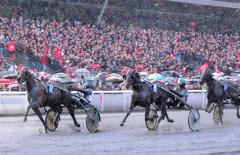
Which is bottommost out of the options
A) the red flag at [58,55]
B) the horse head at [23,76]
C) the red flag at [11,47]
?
the red flag at [58,55]

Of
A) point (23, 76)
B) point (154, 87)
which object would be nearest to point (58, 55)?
point (154, 87)

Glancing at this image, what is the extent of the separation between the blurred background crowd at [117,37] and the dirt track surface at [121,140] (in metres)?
8.69

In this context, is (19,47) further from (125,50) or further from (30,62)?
(125,50)

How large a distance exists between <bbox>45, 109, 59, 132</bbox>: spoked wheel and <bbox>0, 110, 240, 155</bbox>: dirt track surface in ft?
0.66

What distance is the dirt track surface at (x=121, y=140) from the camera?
10.7 metres

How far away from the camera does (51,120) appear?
14336 mm

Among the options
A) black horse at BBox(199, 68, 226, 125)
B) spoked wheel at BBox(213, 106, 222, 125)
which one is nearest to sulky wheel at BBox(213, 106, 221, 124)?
spoked wheel at BBox(213, 106, 222, 125)

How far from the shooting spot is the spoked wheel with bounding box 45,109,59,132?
559 inches

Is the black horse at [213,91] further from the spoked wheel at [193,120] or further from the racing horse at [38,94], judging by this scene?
the racing horse at [38,94]

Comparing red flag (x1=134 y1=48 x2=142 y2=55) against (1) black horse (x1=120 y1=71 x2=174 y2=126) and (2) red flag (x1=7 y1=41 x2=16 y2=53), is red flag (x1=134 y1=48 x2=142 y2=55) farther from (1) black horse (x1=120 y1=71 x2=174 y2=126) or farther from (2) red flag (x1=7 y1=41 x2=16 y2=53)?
(1) black horse (x1=120 y1=71 x2=174 y2=126)

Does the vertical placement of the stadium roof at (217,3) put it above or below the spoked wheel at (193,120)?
above

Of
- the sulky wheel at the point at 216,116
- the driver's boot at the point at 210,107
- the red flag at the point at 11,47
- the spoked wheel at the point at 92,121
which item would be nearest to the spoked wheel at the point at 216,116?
the sulky wheel at the point at 216,116

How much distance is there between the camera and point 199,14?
43.8 meters

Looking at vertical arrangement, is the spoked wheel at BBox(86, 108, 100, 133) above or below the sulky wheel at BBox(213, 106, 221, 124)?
above
